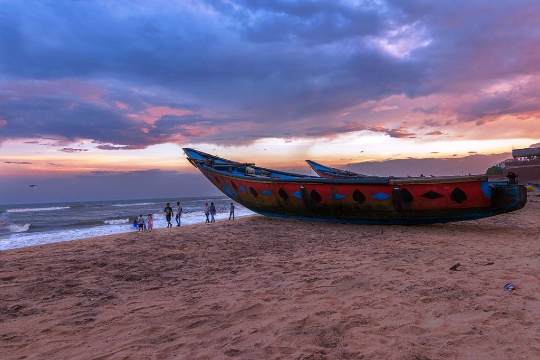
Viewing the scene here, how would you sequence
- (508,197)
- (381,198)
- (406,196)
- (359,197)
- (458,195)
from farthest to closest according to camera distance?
(359,197) < (381,198) < (406,196) < (458,195) < (508,197)

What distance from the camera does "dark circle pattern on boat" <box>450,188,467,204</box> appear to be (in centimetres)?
1087

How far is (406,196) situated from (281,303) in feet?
27.6

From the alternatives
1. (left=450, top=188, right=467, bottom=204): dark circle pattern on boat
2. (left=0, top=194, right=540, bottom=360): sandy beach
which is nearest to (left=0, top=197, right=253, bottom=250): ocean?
(left=0, top=194, right=540, bottom=360): sandy beach

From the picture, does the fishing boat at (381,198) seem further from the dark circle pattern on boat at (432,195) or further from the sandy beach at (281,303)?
the sandy beach at (281,303)

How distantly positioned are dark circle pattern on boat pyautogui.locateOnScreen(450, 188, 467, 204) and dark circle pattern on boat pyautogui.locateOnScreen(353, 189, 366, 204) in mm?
2722

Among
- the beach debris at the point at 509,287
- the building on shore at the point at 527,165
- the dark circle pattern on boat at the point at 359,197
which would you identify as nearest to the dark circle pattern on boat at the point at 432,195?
the dark circle pattern on boat at the point at 359,197

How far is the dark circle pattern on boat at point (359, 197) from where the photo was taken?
12.5 meters

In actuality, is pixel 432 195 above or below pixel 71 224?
above

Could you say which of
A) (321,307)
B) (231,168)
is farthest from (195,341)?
(231,168)

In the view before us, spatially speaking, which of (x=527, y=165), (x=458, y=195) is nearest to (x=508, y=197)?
(x=458, y=195)

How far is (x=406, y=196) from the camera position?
1170 cm

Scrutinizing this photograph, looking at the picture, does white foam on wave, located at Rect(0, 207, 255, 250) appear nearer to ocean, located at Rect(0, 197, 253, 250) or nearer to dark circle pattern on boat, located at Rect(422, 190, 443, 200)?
ocean, located at Rect(0, 197, 253, 250)

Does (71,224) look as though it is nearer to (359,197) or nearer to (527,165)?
(359,197)

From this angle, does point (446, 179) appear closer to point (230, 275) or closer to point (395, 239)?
point (395, 239)
